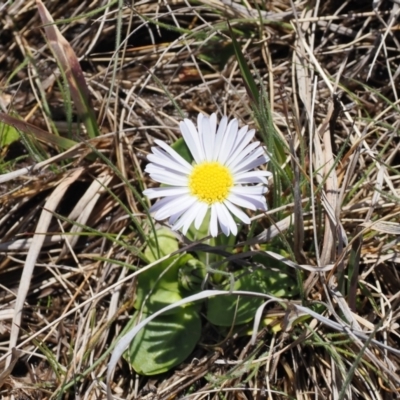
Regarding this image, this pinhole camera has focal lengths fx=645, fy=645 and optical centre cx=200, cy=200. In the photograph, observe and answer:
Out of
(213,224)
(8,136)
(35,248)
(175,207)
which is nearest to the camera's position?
(213,224)

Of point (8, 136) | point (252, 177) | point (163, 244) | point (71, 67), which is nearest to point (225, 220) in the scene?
point (252, 177)

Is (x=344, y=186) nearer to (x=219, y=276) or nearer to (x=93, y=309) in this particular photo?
(x=219, y=276)

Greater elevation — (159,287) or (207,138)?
(207,138)

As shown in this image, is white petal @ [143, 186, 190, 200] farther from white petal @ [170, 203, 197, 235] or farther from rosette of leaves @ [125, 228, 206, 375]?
rosette of leaves @ [125, 228, 206, 375]

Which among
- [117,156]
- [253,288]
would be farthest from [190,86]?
[253,288]

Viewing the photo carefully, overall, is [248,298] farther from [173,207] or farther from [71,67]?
[71,67]

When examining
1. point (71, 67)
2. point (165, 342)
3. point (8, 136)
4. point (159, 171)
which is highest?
point (71, 67)

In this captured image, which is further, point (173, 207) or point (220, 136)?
point (220, 136)
